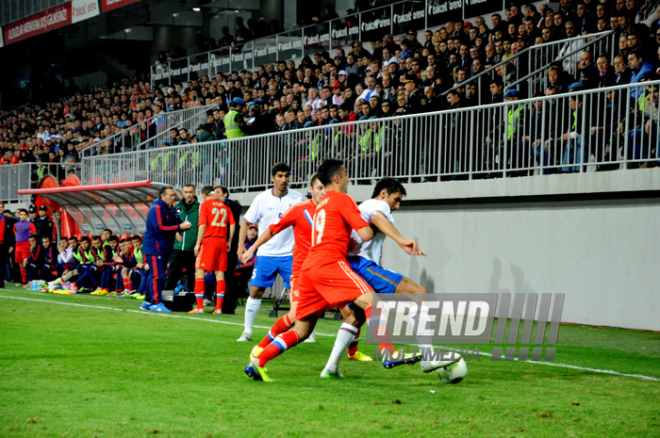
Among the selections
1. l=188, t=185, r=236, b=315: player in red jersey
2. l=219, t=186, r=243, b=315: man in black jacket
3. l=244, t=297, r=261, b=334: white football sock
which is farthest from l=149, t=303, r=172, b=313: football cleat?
l=244, t=297, r=261, b=334: white football sock

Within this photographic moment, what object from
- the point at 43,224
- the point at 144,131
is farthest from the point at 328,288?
the point at 144,131

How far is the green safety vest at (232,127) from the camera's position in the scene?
21312 mm

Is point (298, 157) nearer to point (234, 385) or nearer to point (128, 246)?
point (128, 246)

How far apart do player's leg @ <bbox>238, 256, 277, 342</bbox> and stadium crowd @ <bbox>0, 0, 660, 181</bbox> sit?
5.64 metres

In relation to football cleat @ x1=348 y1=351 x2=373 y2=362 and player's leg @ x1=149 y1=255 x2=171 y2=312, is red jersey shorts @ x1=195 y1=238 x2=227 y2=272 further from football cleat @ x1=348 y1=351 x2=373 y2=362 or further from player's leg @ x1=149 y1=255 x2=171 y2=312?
football cleat @ x1=348 y1=351 x2=373 y2=362

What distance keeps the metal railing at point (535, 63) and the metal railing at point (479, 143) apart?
139 centimetres

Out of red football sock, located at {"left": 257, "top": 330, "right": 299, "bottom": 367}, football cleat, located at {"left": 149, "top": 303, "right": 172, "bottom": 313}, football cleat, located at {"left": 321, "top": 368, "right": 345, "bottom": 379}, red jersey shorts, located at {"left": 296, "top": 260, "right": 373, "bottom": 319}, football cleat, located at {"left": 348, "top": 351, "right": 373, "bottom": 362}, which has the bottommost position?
football cleat, located at {"left": 149, "top": 303, "right": 172, "bottom": 313}

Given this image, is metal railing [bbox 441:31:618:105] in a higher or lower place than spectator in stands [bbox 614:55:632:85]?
higher

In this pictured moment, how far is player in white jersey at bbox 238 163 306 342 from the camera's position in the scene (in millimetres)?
10555

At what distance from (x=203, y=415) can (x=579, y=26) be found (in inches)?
530

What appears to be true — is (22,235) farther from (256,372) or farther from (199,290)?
(256,372)

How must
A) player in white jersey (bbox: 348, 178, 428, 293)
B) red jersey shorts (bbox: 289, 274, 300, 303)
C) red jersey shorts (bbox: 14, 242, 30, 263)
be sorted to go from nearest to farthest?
player in white jersey (bbox: 348, 178, 428, 293) → red jersey shorts (bbox: 289, 274, 300, 303) → red jersey shorts (bbox: 14, 242, 30, 263)

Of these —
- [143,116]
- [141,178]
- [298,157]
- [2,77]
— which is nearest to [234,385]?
[298,157]

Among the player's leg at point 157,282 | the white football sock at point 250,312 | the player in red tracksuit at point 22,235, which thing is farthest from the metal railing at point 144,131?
the white football sock at point 250,312
